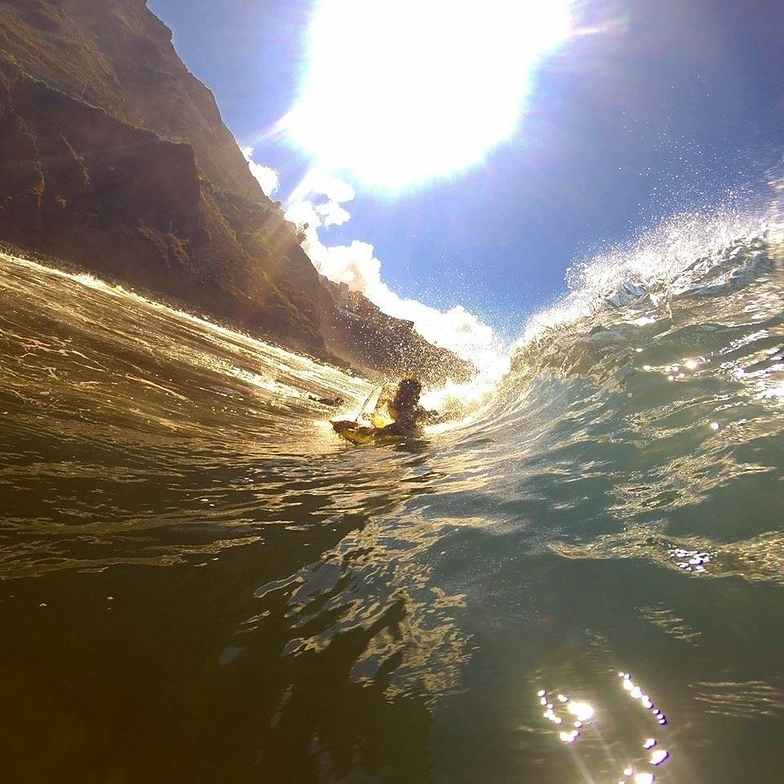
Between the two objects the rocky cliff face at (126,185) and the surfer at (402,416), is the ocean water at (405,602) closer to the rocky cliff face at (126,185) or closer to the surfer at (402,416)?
the surfer at (402,416)

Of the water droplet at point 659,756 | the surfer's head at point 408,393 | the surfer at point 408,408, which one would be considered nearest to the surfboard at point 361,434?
the surfer at point 408,408

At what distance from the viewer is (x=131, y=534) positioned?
344 cm

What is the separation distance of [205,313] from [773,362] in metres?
51.4

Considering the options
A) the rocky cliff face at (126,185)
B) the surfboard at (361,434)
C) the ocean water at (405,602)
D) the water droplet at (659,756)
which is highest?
the rocky cliff face at (126,185)

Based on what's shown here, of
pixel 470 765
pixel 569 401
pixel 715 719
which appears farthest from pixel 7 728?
pixel 569 401

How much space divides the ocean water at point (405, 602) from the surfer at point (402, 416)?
4.38 meters

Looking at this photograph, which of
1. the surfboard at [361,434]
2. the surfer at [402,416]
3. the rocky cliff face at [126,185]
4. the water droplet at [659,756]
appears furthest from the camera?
the rocky cliff face at [126,185]

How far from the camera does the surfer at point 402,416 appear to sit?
11.3 m

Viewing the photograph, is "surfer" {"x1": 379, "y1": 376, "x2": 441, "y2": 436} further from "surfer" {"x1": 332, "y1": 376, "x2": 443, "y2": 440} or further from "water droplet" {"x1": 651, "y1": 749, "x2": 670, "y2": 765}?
"water droplet" {"x1": 651, "y1": 749, "x2": 670, "y2": 765}

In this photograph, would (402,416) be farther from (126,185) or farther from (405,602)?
(126,185)

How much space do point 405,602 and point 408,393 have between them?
10203 millimetres

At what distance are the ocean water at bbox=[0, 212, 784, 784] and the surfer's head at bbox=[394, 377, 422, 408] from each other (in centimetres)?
599

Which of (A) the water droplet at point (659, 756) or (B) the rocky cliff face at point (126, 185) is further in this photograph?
(B) the rocky cliff face at point (126, 185)

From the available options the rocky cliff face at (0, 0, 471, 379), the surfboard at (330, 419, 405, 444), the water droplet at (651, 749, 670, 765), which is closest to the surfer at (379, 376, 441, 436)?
the surfboard at (330, 419, 405, 444)
